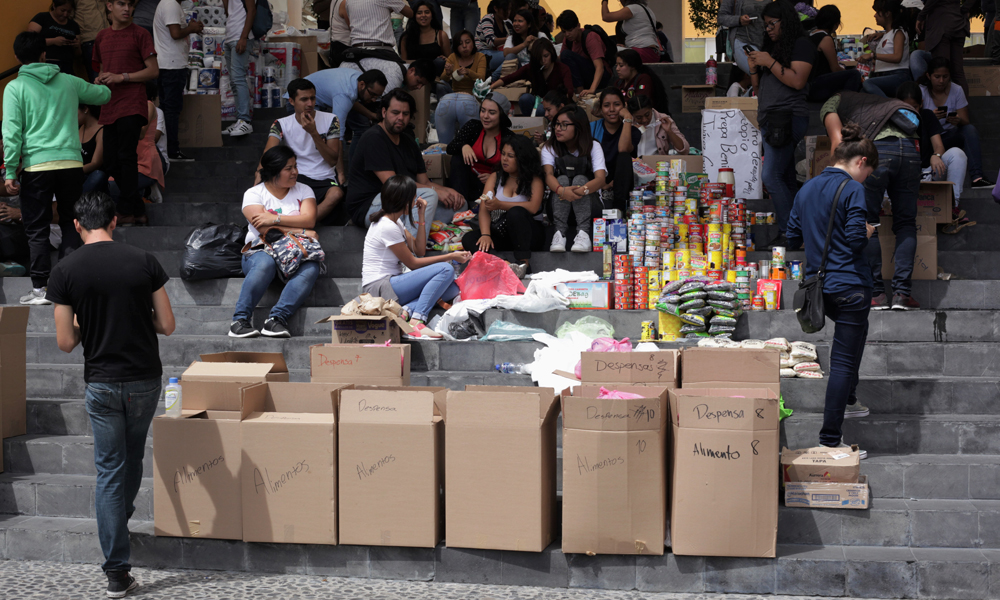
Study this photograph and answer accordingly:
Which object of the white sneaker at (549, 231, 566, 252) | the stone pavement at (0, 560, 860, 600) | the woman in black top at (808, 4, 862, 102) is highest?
the woman in black top at (808, 4, 862, 102)

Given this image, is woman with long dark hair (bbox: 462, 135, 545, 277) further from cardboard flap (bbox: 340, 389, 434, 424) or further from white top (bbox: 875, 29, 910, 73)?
white top (bbox: 875, 29, 910, 73)

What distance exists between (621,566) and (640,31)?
9807 millimetres

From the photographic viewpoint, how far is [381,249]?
642 cm

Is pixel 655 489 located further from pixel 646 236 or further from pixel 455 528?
pixel 646 236

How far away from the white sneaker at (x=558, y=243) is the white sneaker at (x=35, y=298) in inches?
148

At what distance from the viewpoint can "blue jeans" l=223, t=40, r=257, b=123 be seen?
975 cm

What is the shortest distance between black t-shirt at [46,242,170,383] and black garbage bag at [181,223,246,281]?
9.54 feet

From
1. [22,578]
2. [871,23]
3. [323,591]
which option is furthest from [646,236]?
[871,23]

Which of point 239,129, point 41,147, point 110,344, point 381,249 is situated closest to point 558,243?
point 381,249

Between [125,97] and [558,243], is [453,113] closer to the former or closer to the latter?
[558,243]

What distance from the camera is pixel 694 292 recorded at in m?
5.83

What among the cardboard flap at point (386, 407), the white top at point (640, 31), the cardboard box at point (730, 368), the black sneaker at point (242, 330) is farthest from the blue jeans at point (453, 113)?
the cardboard flap at point (386, 407)

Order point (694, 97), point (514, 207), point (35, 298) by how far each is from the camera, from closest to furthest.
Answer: point (35, 298)
point (514, 207)
point (694, 97)

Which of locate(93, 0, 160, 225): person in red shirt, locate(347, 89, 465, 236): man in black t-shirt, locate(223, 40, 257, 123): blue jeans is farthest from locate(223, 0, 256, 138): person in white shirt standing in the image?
locate(347, 89, 465, 236): man in black t-shirt
